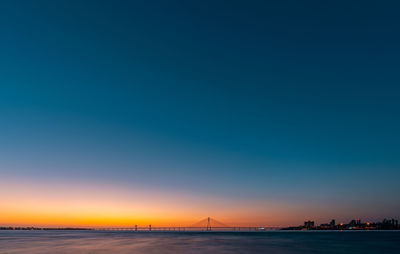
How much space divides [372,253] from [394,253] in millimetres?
2838

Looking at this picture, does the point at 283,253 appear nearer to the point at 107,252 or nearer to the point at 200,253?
the point at 200,253

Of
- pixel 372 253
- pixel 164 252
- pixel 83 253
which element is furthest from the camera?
pixel 372 253

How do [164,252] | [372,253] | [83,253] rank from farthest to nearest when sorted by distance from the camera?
[372,253] < [164,252] < [83,253]

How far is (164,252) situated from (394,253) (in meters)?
32.2

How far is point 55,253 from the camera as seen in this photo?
41.0 meters

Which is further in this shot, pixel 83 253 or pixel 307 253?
pixel 307 253

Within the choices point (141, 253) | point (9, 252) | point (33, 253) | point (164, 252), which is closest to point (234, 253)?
point (164, 252)

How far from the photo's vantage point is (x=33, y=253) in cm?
4131

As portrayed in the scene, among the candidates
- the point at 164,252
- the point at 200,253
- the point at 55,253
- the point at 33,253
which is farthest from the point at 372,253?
the point at 33,253

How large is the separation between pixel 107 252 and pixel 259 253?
19.9 metres

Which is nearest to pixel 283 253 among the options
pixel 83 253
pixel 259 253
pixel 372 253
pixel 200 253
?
pixel 259 253

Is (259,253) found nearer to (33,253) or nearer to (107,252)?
(107,252)

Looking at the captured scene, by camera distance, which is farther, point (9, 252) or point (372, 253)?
point (372, 253)

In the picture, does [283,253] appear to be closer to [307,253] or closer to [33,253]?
[307,253]
